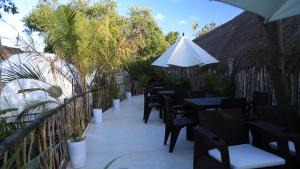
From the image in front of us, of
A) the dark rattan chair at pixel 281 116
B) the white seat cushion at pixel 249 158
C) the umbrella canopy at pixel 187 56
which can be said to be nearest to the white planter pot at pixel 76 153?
the white seat cushion at pixel 249 158

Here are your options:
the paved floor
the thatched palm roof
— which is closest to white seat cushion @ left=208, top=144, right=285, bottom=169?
the paved floor

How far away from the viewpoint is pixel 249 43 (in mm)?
10469

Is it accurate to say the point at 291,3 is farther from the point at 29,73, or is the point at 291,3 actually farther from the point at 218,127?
the point at 29,73

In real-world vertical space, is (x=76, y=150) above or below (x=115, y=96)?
below

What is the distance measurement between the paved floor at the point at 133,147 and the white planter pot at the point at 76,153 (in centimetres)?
15

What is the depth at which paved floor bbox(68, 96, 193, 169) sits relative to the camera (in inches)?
190

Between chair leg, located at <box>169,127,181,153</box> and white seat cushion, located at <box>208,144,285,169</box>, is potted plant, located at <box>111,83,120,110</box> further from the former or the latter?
white seat cushion, located at <box>208,144,285,169</box>

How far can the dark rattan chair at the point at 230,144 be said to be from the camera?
118 inches

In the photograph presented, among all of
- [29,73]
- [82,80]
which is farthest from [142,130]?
[29,73]

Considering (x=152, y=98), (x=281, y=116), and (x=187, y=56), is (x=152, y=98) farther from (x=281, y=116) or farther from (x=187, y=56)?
(x=281, y=116)

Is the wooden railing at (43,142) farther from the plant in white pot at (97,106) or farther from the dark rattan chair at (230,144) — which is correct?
the plant in white pot at (97,106)

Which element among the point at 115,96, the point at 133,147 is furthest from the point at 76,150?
the point at 115,96

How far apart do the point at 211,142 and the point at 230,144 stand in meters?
0.73

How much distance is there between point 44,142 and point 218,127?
205cm
